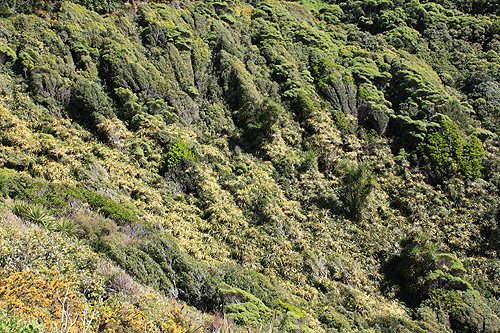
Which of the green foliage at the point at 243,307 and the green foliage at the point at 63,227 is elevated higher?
the green foliage at the point at 63,227

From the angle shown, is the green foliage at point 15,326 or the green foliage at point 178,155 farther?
the green foliage at point 178,155

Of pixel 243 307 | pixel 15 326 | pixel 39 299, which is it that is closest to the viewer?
pixel 15 326

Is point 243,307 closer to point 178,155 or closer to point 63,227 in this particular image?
point 63,227

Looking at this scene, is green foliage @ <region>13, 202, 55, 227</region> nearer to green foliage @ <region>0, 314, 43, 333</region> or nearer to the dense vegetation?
the dense vegetation

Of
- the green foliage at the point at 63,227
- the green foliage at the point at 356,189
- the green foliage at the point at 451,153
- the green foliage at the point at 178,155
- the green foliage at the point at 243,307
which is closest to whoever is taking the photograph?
the green foliage at the point at 63,227

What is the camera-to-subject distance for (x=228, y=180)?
17.0m

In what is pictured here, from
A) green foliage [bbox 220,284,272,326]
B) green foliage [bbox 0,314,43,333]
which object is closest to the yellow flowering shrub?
green foliage [bbox 0,314,43,333]

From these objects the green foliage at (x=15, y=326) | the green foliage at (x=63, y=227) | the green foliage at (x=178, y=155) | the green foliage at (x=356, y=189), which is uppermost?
the green foliage at (x=15, y=326)

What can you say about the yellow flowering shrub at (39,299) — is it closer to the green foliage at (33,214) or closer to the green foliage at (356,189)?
the green foliage at (33,214)

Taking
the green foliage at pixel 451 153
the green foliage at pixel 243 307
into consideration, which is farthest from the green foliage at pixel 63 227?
the green foliage at pixel 451 153

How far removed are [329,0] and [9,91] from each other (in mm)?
42662

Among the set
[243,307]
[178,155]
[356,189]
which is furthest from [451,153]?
[243,307]

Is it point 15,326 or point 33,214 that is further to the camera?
point 33,214

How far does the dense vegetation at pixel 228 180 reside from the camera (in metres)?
7.83
